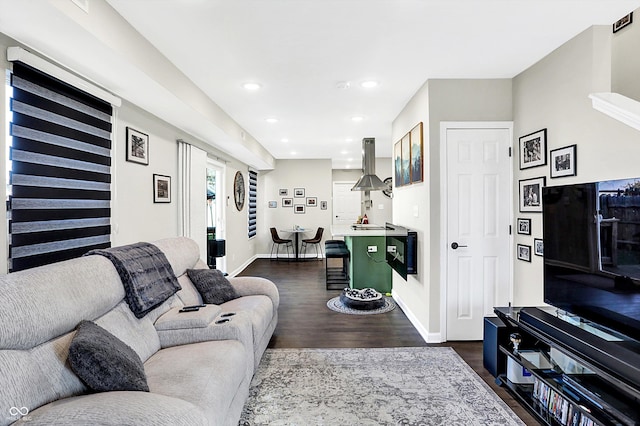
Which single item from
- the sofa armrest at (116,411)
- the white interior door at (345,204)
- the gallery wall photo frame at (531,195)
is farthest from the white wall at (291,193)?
the sofa armrest at (116,411)

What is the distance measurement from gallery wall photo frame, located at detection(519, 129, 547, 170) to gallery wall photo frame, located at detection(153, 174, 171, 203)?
3.56 metres

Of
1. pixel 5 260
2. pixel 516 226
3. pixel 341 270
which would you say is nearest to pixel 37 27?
pixel 5 260

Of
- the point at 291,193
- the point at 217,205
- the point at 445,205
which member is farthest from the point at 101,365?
the point at 291,193

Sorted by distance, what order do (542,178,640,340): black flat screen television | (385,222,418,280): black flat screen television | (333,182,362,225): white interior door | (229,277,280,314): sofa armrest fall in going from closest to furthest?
(542,178,640,340): black flat screen television
(229,277,280,314): sofa armrest
(385,222,418,280): black flat screen television
(333,182,362,225): white interior door

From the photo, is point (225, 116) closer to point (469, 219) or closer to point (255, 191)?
point (469, 219)

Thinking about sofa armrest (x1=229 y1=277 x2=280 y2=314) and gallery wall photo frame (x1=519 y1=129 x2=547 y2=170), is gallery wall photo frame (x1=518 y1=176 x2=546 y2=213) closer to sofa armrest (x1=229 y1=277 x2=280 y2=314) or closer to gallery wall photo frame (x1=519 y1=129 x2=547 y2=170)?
gallery wall photo frame (x1=519 y1=129 x2=547 y2=170)

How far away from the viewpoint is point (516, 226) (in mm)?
3205

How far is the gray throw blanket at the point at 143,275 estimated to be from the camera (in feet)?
6.54

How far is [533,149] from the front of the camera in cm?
293

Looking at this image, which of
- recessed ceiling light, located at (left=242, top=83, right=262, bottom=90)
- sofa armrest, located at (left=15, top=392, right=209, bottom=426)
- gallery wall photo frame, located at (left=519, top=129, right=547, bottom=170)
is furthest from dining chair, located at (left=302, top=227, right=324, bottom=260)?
sofa armrest, located at (left=15, top=392, right=209, bottom=426)

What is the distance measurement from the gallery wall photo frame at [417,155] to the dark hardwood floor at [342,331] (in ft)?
5.33

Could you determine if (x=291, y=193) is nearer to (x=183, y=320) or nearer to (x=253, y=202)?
(x=253, y=202)

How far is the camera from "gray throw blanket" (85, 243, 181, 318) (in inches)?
78.5

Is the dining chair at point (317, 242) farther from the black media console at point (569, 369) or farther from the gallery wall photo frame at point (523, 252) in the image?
the black media console at point (569, 369)
